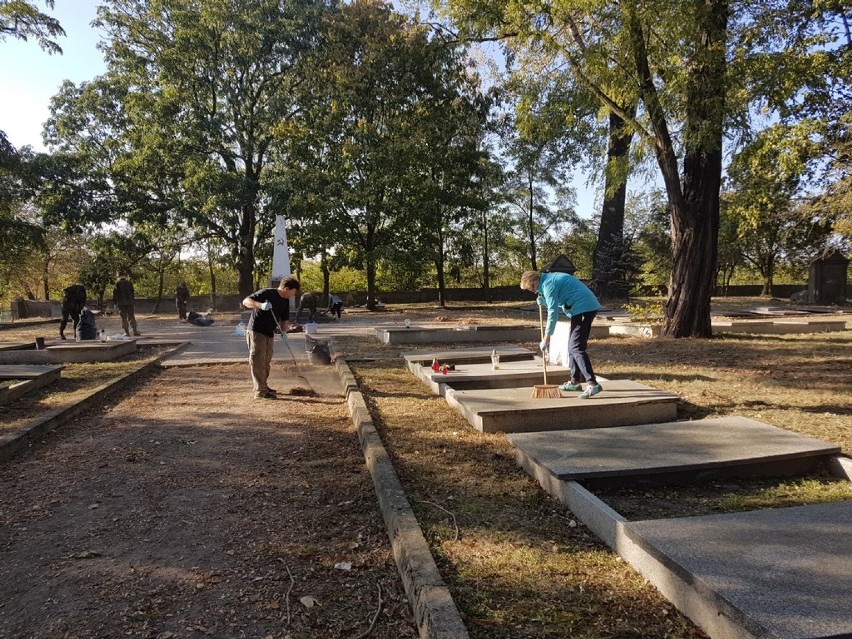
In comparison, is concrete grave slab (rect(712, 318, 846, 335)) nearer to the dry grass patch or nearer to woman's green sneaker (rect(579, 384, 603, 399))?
woman's green sneaker (rect(579, 384, 603, 399))

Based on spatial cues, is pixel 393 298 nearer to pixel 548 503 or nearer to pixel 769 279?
pixel 769 279

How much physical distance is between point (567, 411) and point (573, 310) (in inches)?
48.6

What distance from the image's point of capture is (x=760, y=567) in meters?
2.58

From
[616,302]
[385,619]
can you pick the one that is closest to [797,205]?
[616,302]

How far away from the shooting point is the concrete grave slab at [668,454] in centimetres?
397

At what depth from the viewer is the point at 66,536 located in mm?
3621

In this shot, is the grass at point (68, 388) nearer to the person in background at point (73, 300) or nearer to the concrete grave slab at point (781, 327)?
the person in background at point (73, 300)

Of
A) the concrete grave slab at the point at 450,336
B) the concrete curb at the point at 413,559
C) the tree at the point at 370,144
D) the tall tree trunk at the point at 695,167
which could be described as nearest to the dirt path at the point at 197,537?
the concrete curb at the point at 413,559

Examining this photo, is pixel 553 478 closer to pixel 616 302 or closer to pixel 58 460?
pixel 58 460

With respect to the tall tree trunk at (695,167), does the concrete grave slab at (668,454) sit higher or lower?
lower

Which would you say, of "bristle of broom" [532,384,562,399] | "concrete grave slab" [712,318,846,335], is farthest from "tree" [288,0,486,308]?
"bristle of broom" [532,384,562,399]

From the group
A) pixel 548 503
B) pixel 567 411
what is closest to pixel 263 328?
pixel 567 411

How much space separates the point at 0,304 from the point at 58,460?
45.1m

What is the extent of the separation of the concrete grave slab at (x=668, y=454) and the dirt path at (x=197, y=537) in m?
1.29
